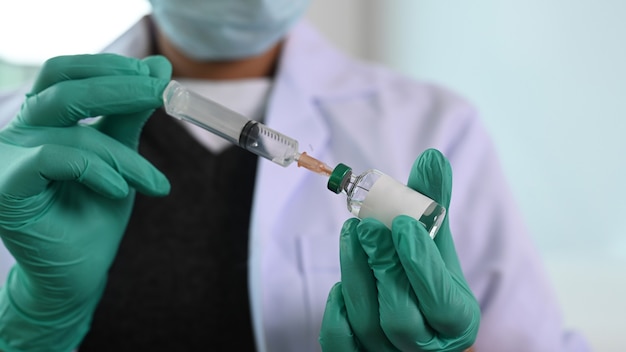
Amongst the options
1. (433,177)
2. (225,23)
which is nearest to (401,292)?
(433,177)

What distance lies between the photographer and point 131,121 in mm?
726

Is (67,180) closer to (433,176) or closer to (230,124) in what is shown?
(230,124)

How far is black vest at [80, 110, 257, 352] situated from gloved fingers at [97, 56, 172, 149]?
27cm

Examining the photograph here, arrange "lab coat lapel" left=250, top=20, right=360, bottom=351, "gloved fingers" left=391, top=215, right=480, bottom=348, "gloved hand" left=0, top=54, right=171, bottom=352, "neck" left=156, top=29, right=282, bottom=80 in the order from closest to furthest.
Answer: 1. "gloved fingers" left=391, top=215, right=480, bottom=348
2. "gloved hand" left=0, top=54, right=171, bottom=352
3. "lab coat lapel" left=250, top=20, right=360, bottom=351
4. "neck" left=156, top=29, right=282, bottom=80

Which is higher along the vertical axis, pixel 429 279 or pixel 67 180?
pixel 429 279

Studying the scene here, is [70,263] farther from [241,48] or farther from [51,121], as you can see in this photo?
[241,48]

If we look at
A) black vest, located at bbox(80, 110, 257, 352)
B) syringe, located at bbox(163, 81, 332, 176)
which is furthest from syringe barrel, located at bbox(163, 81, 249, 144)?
black vest, located at bbox(80, 110, 257, 352)

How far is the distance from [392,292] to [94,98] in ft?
1.25

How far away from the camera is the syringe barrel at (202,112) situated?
657mm

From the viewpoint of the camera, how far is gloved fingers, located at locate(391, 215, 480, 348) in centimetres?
54

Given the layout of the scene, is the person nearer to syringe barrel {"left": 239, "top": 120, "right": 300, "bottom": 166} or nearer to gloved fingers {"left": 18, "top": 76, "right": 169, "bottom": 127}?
gloved fingers {"left": 18, "top": 76, "right": 169, "bottom": 127}

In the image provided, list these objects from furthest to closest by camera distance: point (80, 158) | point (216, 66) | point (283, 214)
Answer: point (216, 66)
point (283, 214)
point (80, 158)

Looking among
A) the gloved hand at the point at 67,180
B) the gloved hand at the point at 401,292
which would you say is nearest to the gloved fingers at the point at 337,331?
the gloved hand at the point at 401,292

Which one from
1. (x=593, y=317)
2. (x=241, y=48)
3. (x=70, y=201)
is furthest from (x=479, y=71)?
(x=70, y=201)
